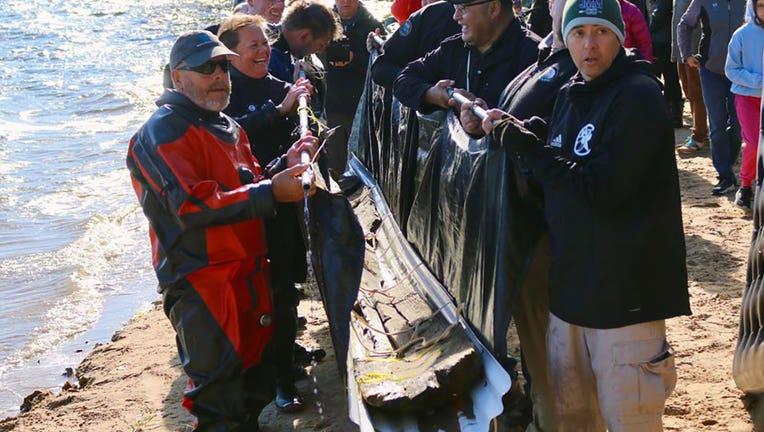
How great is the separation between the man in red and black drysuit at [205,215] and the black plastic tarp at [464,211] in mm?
849

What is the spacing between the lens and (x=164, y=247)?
516 centimetres

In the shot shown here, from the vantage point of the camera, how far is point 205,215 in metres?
5.00

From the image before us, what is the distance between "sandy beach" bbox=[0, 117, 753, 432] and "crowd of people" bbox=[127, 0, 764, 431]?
0.64 meters

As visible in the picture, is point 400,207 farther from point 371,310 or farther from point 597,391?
point 597,391

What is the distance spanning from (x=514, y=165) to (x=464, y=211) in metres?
0.70

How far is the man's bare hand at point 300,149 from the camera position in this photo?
5.47 m

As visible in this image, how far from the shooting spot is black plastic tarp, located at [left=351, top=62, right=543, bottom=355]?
15.7 ft

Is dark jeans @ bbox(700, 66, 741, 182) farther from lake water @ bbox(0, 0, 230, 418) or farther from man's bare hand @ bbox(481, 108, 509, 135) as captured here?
man's bare hand @ bbox(481, 108, 509, 135)

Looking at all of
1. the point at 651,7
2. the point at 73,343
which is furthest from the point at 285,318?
the point at 651,7

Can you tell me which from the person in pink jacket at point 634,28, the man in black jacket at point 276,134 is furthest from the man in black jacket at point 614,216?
the person in pink jacket at point 634,28

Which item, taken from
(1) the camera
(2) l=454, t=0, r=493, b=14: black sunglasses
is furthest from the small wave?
(2) l=454, t=0, r=493, b=14: black sunglasses

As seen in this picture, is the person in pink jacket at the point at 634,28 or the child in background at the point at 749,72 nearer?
the person in pink jacket at the point at 634,28

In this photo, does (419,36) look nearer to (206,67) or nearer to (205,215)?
(206,67)

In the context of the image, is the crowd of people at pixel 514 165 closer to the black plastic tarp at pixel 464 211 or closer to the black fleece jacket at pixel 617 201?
the black fleece jacket at pixel 617 201
